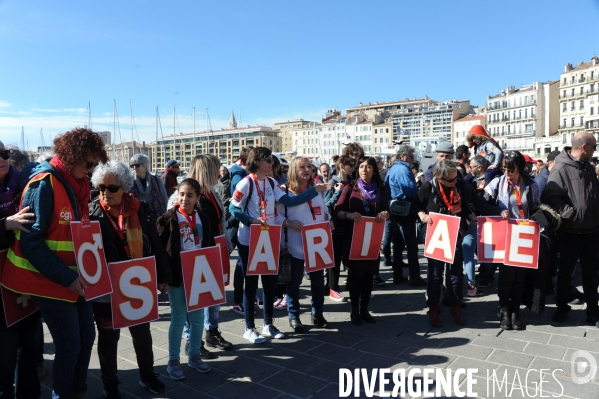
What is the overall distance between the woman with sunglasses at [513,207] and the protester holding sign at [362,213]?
1.42 m

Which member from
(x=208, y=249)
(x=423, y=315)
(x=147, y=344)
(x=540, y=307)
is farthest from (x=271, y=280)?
(x=540, y=307)

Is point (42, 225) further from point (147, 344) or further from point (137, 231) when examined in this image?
point (147, 344)

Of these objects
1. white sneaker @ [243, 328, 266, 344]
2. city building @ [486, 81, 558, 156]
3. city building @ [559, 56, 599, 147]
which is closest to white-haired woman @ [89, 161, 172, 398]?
white sneaker @ [243, 328, 266, 344]

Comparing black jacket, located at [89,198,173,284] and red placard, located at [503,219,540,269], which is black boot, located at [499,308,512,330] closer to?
red placard, located at [503,219,540,269]

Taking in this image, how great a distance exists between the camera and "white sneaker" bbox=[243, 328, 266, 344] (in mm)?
4938

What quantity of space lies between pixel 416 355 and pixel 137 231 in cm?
290

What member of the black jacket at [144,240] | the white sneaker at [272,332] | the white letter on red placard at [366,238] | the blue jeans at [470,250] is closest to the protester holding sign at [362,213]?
the white letter on red placard at [366,238]

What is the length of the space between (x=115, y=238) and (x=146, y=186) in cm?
306

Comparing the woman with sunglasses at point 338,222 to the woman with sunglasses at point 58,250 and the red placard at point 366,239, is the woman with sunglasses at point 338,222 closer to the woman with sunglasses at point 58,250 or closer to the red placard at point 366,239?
the red placard at point 366,239

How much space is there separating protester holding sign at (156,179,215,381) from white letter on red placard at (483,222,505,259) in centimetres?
338

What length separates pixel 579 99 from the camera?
8600cm

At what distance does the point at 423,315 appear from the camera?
5852mm

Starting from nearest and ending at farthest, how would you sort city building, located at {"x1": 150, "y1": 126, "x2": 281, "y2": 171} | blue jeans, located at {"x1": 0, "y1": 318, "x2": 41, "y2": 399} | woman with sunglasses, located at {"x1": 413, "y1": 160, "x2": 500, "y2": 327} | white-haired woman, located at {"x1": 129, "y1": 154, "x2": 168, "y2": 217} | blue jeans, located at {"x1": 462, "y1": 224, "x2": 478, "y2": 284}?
1. blue jeans, located at {"x1": 0, "y1": 318, "x2": 41, "y2": 399}
2. woman with sunglasses, located at {"x1": 413, "y1": 160, "x2": 500, "y2": 327}
3. white-haired woman, located at {"x1": 129, "y1": 154, "x2": 168, "y2": 217}
4. blue jeans, located at {"x1": 462, "y1": 224, "x2": 478, "y2": 284}
5. city building, located at {"x1": 150, "y1": 126, "x2": 281, "y2": 171}

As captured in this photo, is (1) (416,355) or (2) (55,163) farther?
(1) (416,355)
